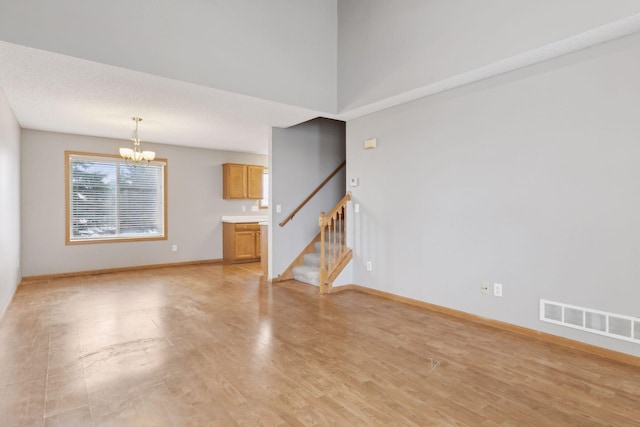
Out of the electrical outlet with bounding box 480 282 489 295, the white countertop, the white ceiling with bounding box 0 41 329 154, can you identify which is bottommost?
the electrical outlet with bounding box 480 282 489 295

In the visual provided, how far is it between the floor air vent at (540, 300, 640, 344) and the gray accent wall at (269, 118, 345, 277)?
3620mm

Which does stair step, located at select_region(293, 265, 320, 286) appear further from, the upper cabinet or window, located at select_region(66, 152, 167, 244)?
window, located at select_region(66, 152, 167, 244)

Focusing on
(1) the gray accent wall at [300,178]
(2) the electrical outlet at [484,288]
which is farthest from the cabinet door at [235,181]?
(2) the electrical outlet at [484,288]

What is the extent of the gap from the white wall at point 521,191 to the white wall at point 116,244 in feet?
13.6

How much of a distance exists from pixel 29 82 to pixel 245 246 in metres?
4.56

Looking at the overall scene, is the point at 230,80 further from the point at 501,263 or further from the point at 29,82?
the point at 501,263

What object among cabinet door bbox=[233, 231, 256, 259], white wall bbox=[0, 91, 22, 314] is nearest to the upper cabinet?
cabinet door bbox=[233, 231, 256, 259]

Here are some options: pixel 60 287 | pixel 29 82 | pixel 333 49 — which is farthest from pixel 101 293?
pixel 333 49

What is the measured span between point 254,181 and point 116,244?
298 cm

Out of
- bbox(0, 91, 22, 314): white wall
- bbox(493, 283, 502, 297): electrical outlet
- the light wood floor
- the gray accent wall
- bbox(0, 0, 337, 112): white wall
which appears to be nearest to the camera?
the light wood floor

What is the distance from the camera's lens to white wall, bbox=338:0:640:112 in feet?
9.16

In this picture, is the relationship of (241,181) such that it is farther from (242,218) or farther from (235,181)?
(242,218)

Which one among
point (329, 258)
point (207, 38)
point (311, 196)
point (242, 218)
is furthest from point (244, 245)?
point (207, 38)

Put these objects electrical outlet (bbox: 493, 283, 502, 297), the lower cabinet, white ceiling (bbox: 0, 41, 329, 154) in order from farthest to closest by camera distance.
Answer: the lower cabinet → electrical outlet (bbox: 493, 283, 502, 297) → white ceiling (bbox: 0, 41, 329, 154)
